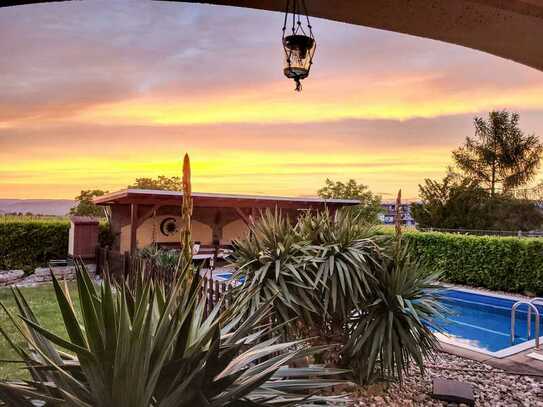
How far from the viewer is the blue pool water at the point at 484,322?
7.97 m


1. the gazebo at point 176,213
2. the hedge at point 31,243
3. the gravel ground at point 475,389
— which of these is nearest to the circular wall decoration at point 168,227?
the gazebo at point 176,213

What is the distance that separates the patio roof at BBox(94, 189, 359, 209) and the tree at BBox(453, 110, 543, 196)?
2064 centimetres

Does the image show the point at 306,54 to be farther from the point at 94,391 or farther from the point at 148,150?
the point at 148,150

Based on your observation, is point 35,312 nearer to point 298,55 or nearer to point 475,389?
point 298,55

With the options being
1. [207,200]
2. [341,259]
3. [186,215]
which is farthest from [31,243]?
[186,215]

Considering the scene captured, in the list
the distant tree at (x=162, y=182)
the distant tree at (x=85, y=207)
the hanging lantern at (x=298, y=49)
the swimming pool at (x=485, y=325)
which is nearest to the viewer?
the hanging lantern at (x=298, y=49)

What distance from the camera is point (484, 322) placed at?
9633 mm

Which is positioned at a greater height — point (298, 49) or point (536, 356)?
point (298, 49)

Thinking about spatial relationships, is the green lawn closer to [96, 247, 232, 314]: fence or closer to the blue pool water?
[96, 247, 232, 314]: fence

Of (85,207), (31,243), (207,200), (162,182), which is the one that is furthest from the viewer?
(162,182)

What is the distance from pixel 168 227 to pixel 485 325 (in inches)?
488

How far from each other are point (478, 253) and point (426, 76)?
5825 mm

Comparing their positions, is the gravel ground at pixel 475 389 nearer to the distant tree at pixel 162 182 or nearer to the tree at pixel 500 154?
the tree at pixel 500 154

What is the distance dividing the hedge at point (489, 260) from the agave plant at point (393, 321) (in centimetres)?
623
